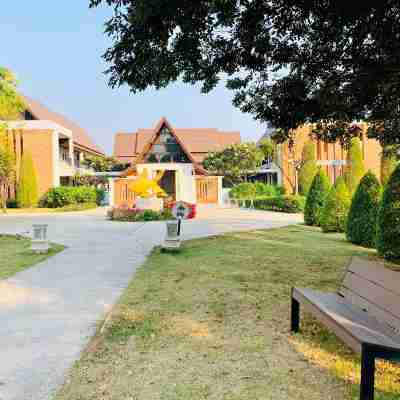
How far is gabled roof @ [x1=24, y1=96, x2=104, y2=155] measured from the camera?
31.7 metres

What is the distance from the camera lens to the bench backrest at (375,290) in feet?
10.2

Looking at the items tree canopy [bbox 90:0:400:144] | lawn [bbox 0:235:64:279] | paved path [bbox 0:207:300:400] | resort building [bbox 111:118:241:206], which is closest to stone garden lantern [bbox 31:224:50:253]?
lawn [bbox 0:235:64:279]

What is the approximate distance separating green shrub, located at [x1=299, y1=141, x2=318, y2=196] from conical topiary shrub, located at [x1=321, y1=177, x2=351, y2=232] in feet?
54.3

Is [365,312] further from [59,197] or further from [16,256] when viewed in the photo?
[59,197]

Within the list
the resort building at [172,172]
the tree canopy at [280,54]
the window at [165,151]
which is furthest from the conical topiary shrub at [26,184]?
the tree canopy at [280,54]

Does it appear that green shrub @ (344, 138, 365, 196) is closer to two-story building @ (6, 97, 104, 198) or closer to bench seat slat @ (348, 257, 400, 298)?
two-story building @ (6, 97, 104, 198)

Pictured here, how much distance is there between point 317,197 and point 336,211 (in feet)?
5.78

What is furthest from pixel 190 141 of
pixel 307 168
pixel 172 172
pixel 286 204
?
pixel 286 204

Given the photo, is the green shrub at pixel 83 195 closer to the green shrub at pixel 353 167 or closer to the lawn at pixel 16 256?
the lawn at pixel 16 256

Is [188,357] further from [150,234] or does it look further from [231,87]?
[150,234]

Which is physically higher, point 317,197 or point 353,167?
point 353,167

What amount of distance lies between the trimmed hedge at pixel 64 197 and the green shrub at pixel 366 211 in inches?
A: 856

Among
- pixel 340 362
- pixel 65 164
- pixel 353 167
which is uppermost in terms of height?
pixel 65 164

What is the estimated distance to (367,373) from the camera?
2471 mm
